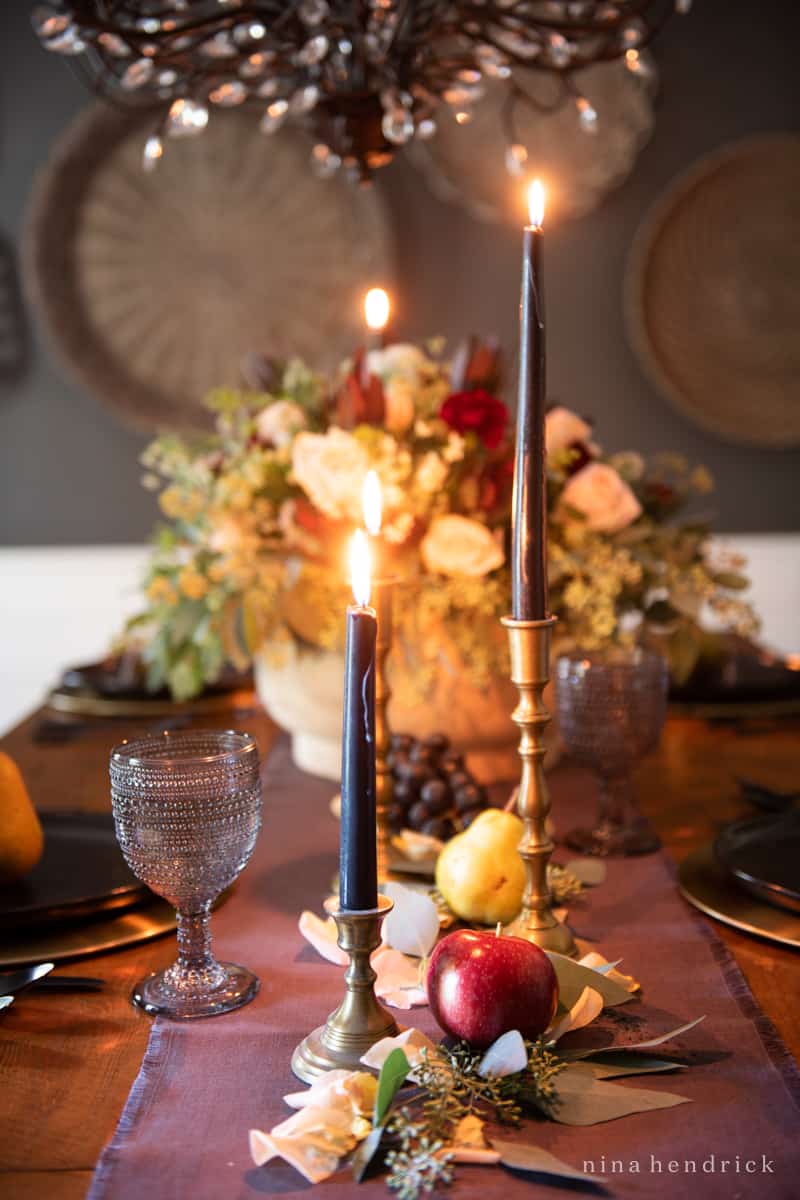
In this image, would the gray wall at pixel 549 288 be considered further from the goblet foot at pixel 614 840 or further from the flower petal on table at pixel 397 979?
the flower petal on table at pixel 397 979

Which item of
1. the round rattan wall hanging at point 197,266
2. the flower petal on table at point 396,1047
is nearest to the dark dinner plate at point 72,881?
the flower petal on table at point 396,1047

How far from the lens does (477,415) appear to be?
1.47 m

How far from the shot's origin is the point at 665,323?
12.8 feet

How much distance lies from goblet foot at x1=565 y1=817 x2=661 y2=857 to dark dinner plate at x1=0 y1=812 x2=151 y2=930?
454 millimetres

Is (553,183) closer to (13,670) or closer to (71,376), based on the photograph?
(71,376)

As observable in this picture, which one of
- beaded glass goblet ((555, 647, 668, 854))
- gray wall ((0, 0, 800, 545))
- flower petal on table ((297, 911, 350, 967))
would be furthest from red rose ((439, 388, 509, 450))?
gray wall ((0, 0, 800, 545))

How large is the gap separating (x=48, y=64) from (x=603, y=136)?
173 centimetres

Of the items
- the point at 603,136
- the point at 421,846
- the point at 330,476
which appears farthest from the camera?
the point at 603,136

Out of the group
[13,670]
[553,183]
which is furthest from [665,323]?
[13,670]

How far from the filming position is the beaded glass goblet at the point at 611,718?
1.25 meters

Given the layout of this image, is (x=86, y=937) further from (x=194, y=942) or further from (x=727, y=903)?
(x=727, y=903)

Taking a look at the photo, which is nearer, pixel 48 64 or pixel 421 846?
pixel 421 846

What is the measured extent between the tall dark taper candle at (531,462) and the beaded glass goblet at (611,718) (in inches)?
15.8

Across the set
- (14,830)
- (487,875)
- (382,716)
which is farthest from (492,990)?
(14,830)
